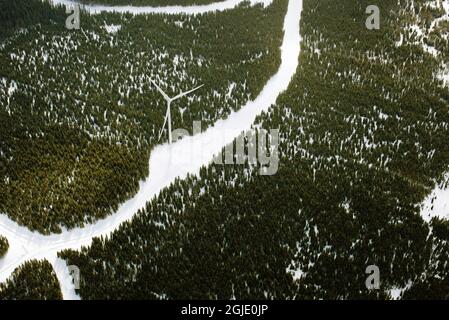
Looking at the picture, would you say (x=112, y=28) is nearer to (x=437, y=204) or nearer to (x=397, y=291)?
(x=437, y=204)

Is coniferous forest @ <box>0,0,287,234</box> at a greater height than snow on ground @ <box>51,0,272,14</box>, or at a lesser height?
lesser

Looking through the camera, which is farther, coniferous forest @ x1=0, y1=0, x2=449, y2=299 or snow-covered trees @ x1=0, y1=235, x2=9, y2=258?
snow-covered trees @ x1=0, y1=235, x2=9, y2=258

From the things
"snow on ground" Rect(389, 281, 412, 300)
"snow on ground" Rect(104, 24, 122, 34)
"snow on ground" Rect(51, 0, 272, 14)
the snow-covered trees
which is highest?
"snow on ground" Rect(51, 0, 272, 14)

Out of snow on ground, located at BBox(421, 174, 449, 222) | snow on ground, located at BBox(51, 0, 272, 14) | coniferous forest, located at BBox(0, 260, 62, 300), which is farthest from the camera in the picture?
snow on ground, located at BBox(51, 0, 272, 14)

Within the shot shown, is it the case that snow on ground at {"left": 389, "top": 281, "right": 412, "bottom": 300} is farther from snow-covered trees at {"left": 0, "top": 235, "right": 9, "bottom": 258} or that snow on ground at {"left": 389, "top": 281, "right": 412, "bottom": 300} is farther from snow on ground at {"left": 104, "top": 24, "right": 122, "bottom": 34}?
snow on ground at {"left": 104, "top": 24, "right": 122, "bottom": 34}

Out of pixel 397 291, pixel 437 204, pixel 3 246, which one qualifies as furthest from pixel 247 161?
pixel 3 246

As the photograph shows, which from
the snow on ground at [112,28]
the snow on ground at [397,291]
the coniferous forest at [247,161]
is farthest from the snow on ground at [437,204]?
the snow on ground at [112,28]

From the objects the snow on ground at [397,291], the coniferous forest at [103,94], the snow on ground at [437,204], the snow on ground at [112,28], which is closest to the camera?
the snow on ground at [397,291]

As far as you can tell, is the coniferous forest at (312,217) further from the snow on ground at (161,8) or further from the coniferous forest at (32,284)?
the snow on ground at (161,8)

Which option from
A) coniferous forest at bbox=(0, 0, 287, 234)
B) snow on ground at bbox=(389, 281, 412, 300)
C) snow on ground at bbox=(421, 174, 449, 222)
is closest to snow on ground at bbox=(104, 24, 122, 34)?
coniferous forest at bbox=(0, 0, 287, 234)
